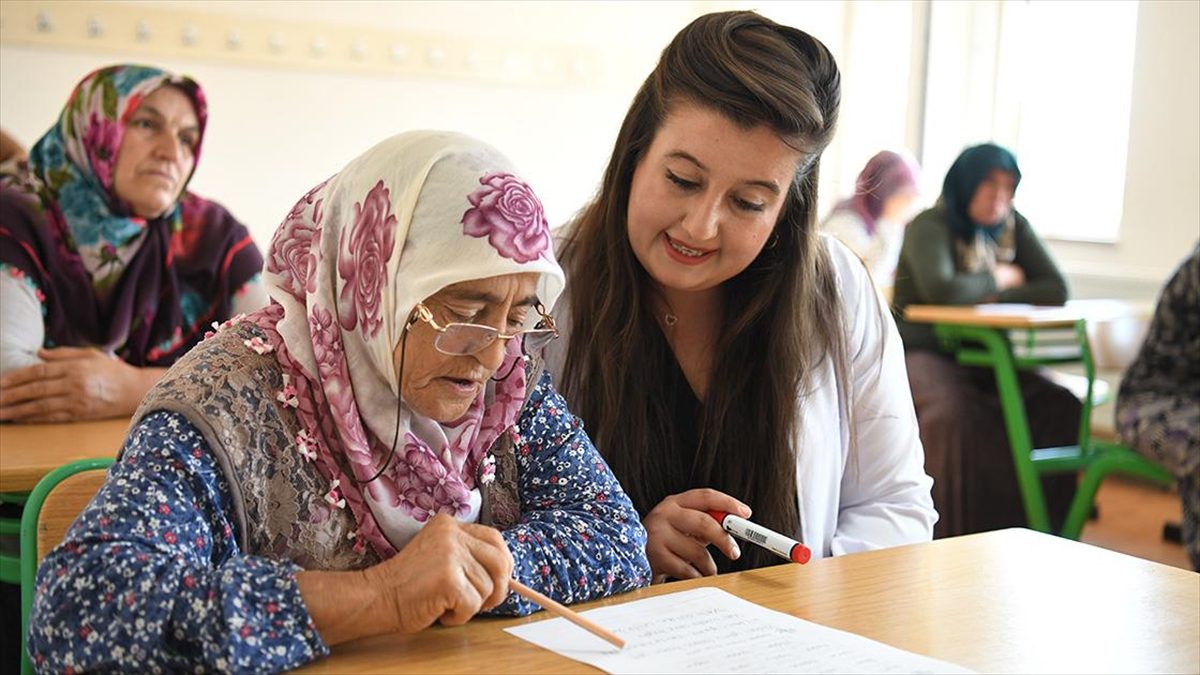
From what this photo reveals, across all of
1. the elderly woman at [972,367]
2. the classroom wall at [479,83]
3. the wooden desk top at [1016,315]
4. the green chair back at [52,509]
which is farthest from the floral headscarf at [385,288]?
the wooden desk top at [1016,315]

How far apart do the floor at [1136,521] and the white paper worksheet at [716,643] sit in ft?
11.4

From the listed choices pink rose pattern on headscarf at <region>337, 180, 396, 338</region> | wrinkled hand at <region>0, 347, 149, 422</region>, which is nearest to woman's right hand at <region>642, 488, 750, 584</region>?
pink rose pattern on headscarf at <region>337, 180, 396, 338</region>

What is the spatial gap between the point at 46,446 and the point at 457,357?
1134 millimetres

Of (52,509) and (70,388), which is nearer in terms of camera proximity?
(52,509)

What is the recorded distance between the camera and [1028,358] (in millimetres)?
4242

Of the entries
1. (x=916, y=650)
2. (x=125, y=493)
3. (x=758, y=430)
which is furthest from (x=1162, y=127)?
(x=125, y=493)

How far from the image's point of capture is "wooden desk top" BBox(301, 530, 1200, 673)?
43.8 inches

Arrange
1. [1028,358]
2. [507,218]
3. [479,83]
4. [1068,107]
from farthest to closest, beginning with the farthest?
[1068,107], [479,83], [1028,358], [507,218]

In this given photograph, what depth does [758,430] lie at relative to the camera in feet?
6.09

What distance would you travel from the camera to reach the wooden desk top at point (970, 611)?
1111 millimetres

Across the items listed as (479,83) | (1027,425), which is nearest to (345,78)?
(479,83)

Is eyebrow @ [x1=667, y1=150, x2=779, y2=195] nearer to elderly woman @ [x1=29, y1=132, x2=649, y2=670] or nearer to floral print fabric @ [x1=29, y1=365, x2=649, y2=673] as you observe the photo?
elderly woman @ [x1=29, y1=132, x2=649, y2=670]

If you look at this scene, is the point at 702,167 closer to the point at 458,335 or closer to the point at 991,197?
the point at 458,335

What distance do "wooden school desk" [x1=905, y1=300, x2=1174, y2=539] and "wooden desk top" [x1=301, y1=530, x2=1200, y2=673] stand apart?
266cm
